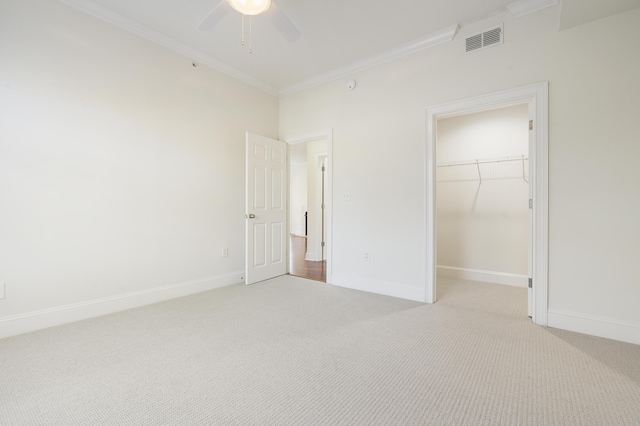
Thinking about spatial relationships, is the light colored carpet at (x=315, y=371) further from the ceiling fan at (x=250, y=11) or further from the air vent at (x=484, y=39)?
the air vent at (x=484, y=39)

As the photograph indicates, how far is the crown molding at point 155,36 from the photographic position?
8.32 ft

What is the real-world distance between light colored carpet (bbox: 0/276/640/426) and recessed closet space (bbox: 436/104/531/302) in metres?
1.26

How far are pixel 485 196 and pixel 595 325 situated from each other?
2097mm

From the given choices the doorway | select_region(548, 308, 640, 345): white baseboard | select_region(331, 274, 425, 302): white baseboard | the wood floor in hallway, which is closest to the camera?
select_region(548, 308, 640, 345): white baseboard

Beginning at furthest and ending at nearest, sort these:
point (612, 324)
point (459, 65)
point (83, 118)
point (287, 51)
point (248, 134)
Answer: point (248, 134)
point (287, 51)
point (459, 65)
point (83, 118)
point (612, 324)

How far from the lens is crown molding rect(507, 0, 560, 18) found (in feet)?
7.96

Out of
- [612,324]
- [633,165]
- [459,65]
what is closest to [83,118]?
[459,65]

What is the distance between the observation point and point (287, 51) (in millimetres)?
3307

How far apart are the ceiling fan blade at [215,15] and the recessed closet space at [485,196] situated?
329 cm

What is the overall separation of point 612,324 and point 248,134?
415cm

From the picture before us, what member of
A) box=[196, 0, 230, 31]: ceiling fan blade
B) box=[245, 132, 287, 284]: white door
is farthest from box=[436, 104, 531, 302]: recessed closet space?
box=[196, 0, 230, 31]: ceiling fan blade

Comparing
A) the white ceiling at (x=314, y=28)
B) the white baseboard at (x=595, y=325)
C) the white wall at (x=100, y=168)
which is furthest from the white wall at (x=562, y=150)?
the white wall at (x=100, y=168)

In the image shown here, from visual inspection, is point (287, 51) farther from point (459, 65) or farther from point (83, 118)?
point (83, 118)

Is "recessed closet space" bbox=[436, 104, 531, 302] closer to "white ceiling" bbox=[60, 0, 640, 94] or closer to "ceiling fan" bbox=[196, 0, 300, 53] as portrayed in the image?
"white ceiling" bbox=[60, 0, 640, 94]
